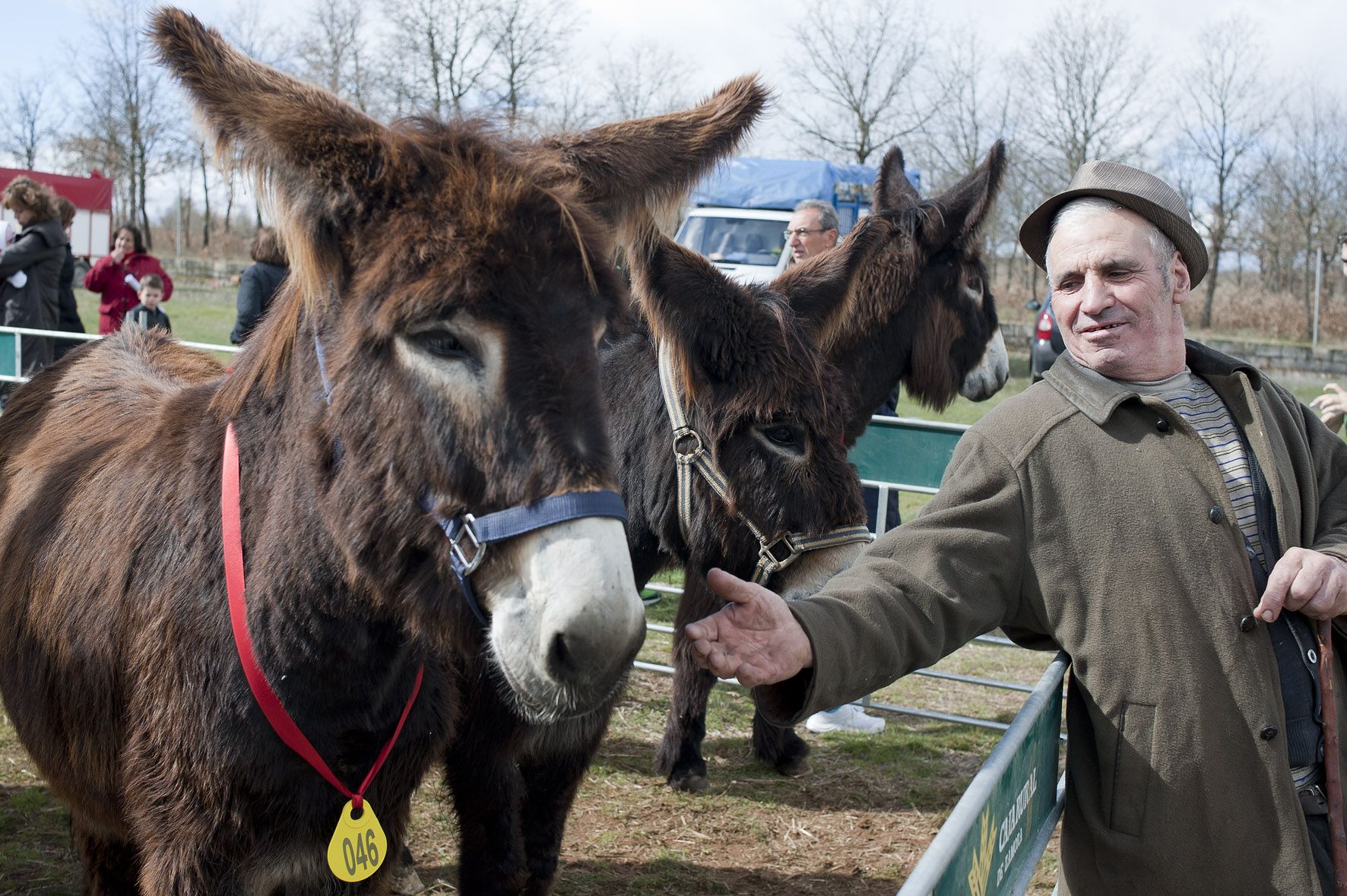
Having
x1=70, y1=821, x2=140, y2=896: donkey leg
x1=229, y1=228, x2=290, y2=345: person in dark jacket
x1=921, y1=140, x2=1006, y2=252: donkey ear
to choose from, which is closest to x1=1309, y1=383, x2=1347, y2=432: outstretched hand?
x1=921, y1=140, x2=1006, y2=252: donkey ear

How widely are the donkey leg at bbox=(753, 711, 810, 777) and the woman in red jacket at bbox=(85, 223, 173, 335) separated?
8.28 m

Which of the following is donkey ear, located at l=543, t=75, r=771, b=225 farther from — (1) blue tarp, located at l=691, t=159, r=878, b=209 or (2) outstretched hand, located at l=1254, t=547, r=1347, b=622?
(1) blue tarp, located at l=691, t=159, r=878, b=209

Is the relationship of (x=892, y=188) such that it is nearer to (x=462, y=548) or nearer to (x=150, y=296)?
(x=462, y=548)

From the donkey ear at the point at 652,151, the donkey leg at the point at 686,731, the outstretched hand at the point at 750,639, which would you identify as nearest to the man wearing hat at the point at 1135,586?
the outstretched hand at the point at 750,639

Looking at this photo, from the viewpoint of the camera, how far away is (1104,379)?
2.12 metres

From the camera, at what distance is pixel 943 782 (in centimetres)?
499

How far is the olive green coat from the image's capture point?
184 cm

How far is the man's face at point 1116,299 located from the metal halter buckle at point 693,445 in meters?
1.29

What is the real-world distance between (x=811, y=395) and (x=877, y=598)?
1319mm

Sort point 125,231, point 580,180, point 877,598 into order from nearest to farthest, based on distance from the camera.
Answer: point 877,598, point 580,180, point 125,231

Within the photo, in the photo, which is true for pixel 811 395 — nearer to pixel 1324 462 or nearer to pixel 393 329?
pixel 1324 462

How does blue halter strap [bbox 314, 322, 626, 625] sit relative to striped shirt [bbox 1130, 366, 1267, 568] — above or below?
below

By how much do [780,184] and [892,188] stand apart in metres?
11.3

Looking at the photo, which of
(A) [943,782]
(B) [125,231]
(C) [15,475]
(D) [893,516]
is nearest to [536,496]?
(C) [15,475]
